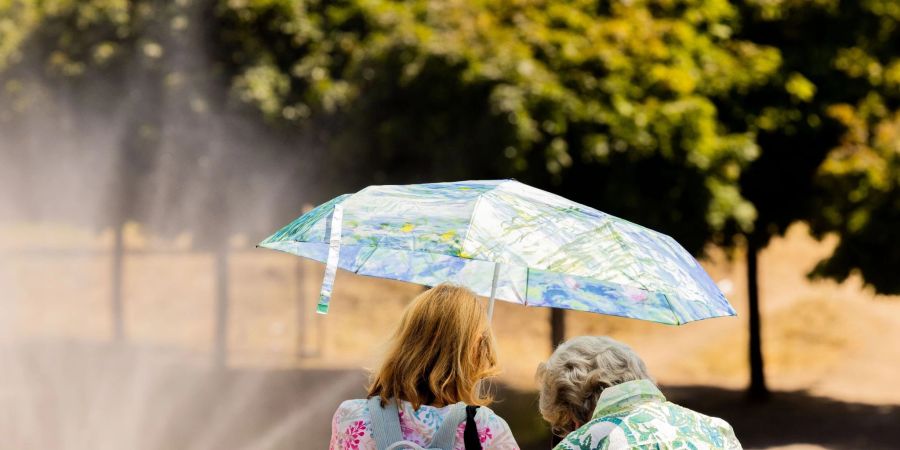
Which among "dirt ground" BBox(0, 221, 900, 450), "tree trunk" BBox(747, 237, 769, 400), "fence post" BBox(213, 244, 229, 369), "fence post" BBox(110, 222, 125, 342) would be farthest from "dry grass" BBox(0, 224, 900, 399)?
"tree trunk" BBox(747, 237, 769, 400)

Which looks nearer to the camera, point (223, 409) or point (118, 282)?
point (223, 409)

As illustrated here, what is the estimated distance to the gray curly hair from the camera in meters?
2.69

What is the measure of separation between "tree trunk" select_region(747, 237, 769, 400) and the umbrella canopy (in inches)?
458

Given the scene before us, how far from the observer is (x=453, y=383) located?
273 centimetres

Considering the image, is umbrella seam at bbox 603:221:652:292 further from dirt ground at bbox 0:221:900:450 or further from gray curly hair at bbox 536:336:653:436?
dirt ground at bbox 0:221:900:450

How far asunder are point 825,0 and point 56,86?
1048 centimetres

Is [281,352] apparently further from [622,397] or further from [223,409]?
[622,397]

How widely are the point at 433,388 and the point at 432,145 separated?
363 inches

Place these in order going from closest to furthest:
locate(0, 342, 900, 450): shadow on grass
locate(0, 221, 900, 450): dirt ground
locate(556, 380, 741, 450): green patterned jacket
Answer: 1. locate(556, 380, 741, 450): green patterned jacket
2. locate(0, 342, 900, 450): shadow on grass
3. locate(0, 221, 900, 450): dirt ground

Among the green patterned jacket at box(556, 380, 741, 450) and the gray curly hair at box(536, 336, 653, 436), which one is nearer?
the green patterned jacket at box(556, 380, 741, 450)

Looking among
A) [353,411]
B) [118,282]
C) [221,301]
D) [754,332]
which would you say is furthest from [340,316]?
[353,411]

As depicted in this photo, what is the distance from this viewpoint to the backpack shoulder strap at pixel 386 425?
107 inches

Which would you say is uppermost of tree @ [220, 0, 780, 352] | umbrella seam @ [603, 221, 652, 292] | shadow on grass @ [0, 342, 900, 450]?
tree @ [220, 0, 780, 352]

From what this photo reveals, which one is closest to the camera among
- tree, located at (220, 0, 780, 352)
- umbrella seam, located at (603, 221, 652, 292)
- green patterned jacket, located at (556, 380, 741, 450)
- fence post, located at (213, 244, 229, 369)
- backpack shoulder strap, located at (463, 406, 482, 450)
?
green patterned jacket, located at (556, 380, 741, 450)
